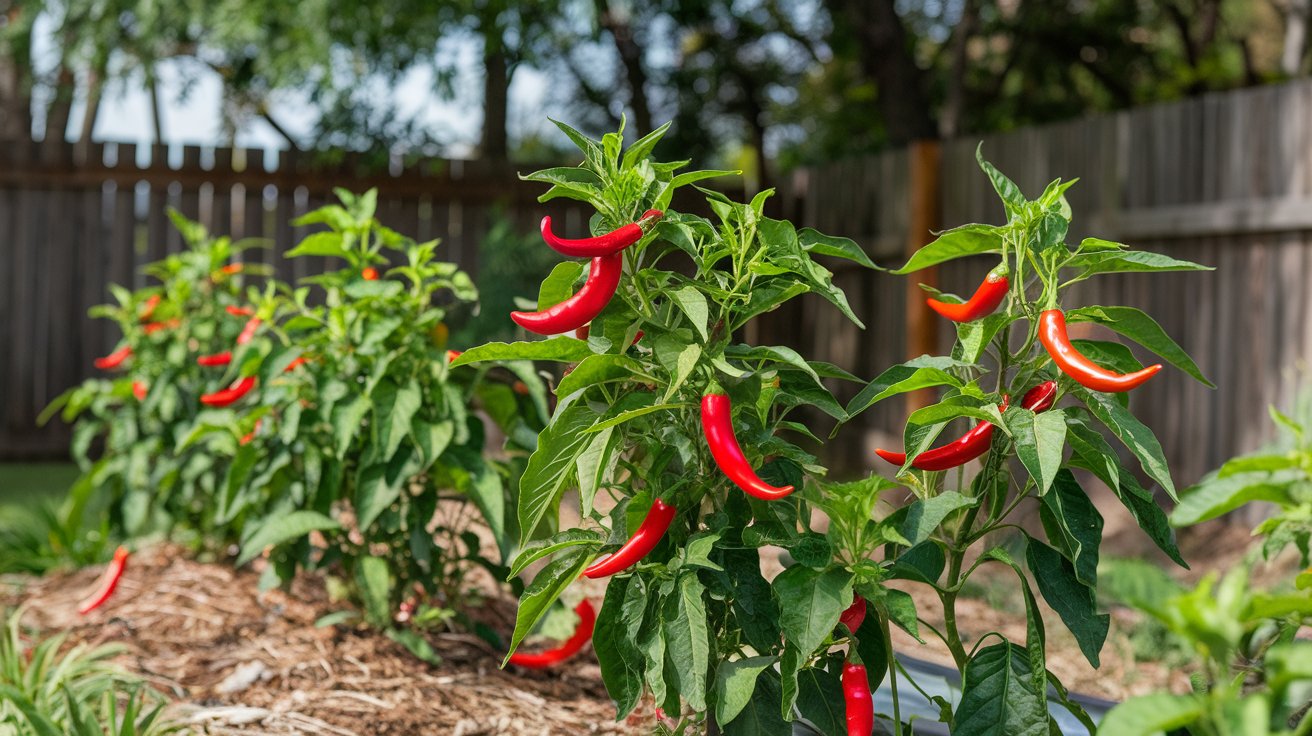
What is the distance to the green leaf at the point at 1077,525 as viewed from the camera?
4.89ft

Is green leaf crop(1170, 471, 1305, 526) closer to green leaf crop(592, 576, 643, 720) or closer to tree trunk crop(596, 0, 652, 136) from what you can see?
green leaf crop(592, 576, 643, 720)

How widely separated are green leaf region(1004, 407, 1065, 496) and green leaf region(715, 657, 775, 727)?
1.33ft

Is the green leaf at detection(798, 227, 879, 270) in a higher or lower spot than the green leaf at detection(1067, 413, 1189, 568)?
higher

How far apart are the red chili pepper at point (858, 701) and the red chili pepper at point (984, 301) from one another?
455mm

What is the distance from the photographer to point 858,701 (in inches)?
59.0

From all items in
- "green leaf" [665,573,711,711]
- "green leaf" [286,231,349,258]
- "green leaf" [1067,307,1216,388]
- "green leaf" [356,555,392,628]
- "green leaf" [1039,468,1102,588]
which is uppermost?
"green leaf" [286,231,349,258]

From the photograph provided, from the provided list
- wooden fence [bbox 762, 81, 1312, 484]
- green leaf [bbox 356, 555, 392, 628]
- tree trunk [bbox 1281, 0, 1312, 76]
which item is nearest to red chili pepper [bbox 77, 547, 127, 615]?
green leaf [bbox 356, 555, 392, 628]

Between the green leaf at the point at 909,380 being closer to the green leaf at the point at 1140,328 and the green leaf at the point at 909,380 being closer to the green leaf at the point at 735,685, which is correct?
the green leaf at the point at 1140,328

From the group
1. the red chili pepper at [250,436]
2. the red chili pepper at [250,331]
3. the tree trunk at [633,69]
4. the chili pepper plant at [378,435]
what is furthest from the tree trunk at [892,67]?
the red chili pepper at [250,436]

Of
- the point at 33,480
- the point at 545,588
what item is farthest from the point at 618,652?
the point at 33,480

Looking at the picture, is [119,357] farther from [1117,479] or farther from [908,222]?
[908,222]

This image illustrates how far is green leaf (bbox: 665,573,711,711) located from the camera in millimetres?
1517

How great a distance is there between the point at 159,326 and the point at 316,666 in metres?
1.74

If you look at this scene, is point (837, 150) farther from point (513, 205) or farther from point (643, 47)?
point (513, 205)
